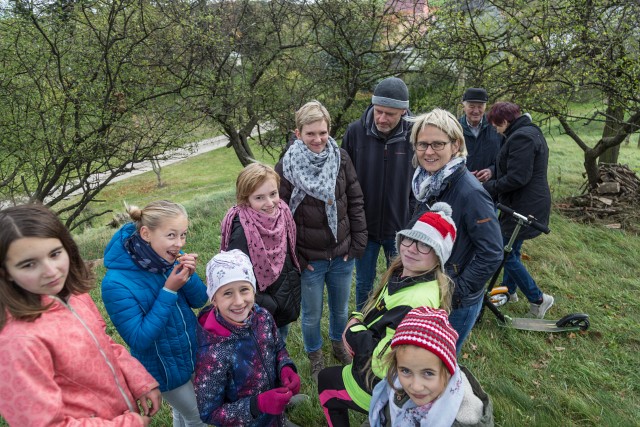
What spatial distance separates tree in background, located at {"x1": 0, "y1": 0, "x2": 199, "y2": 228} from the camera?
5.52 metres

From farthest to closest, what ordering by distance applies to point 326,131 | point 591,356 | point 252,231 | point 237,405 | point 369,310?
1. point 591,356
2. point 326,131
3. point 252,231
4. point 369,310
5. point 237,405

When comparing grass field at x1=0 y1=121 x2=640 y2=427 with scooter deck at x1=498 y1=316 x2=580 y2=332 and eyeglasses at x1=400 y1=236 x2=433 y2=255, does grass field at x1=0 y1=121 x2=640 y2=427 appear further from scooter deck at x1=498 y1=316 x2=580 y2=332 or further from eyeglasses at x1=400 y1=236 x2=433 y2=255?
eyeglasses at x1=400 y1=236 x2=433 y2=255

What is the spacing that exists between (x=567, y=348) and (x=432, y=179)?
224 cm

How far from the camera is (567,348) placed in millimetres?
3432

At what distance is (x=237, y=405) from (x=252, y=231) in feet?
3.19

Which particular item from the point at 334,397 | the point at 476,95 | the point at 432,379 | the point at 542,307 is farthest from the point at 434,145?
the point at 542,307

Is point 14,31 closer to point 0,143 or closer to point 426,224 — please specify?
point 0,143

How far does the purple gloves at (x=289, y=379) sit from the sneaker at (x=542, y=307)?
A: 288 centimetres

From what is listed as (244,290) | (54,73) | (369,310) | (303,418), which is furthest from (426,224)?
(54,73)

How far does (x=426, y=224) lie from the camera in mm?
2076

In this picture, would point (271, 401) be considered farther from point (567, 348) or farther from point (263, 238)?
point (567, 348)

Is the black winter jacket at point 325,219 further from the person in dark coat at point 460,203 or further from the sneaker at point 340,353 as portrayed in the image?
the sneaker at point 340,353

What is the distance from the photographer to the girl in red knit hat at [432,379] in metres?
1.56

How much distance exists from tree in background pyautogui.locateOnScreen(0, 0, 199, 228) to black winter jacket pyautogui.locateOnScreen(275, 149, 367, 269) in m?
4.32
